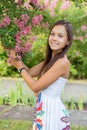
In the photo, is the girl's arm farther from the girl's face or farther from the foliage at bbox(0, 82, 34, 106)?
the foliage at bbox(0, 82, 34, 106)

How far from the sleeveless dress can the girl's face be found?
225 mm

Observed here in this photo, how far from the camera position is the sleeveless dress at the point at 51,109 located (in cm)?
341

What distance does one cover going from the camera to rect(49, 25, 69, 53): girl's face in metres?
3.39

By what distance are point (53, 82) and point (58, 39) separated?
12.3 inches

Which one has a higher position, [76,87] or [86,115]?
[76,87]

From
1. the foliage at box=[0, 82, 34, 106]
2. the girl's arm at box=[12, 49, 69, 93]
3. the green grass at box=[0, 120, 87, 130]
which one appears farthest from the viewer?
the foliage at box=[0, 82, 34, 106]

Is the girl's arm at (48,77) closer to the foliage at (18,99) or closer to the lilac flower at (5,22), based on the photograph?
the lilac flower at (5,22)

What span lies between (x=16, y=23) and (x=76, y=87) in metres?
5.03

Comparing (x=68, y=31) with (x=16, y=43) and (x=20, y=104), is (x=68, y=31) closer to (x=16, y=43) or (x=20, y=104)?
(x=16, y=43)

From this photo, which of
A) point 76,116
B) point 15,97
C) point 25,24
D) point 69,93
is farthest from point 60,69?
point 69,93

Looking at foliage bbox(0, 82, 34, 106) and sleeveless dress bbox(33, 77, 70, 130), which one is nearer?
sleeveless dress bbox(33, 77, 70, 130)

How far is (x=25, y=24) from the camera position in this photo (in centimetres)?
353

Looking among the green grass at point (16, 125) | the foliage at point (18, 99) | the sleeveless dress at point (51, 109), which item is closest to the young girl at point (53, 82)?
the sleeveless dress at point (51, 109)

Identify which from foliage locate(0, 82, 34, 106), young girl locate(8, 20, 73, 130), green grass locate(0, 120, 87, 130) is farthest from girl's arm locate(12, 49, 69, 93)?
foliage locate(0, 82, 34, 106)
